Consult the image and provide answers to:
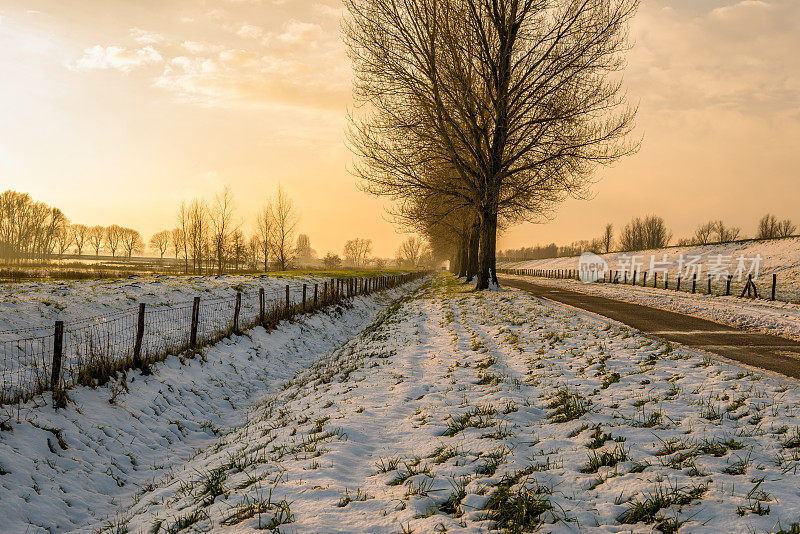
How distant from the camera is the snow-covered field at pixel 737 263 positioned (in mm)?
31875

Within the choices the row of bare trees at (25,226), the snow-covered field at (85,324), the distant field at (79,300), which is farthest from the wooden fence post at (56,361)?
the row of bare trees at (25,226)

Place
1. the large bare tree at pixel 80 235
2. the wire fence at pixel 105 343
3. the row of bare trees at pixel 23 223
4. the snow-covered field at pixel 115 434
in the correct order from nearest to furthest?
the snow-covered field at pixel 115 434
the wire fence at pixel 105 343
the row of bare trees at pixel 23 223
the large bare tree at pixel 80 235

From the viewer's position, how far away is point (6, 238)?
8281cm

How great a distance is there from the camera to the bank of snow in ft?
10.5

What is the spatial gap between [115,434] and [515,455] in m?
6.75

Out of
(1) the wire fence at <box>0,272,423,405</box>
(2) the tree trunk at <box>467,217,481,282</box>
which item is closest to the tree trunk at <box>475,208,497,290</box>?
(2) the tree trunk at <box>467,217,481,282</box>

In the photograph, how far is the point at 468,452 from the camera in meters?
4.37

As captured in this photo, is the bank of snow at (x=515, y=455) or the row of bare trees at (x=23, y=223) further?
the row of bare trees at (x=23, y=223)

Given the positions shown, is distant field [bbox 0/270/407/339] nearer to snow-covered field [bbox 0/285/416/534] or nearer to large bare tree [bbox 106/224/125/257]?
snow-covered field [bbox 0/285/416/534]

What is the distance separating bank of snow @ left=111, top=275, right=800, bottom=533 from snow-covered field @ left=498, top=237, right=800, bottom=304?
27.5 m

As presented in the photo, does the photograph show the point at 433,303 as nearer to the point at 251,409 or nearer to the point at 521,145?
the point at 521,145

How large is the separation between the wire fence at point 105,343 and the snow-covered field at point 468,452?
0.81m

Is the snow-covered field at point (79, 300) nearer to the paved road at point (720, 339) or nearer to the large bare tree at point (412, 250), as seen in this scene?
the paved road at point (720, 339)

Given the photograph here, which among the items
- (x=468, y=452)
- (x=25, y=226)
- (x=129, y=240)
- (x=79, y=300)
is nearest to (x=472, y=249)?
(x=79, y=300)
